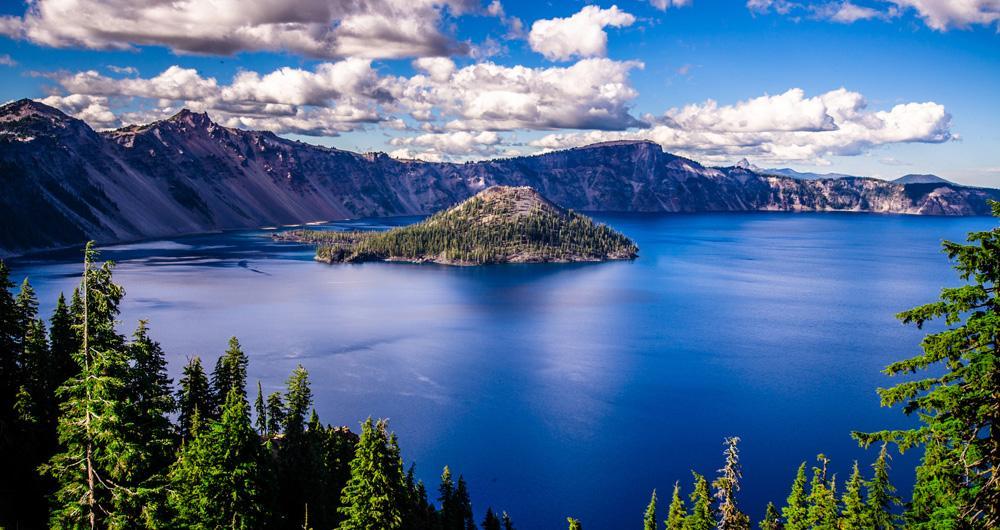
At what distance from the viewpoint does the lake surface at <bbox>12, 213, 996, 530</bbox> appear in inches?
2990

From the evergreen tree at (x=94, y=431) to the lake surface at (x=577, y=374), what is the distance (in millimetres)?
49900

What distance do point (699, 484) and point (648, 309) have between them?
13215cm

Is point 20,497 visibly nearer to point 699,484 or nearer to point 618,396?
point 699,484

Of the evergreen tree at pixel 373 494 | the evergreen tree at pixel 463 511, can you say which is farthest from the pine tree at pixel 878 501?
the evergreen tree at pixel 463 511

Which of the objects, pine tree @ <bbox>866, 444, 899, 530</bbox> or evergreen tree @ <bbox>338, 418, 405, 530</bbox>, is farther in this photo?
pine tree @ <bbox>866, 444, 899, 530</bbox>

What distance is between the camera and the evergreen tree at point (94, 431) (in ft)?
70.7

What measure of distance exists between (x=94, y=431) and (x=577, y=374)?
9807 cm

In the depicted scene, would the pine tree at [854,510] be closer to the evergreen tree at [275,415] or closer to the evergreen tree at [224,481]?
the evergreen tree at [224,481]

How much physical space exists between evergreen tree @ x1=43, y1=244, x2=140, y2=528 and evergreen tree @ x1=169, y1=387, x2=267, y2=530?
23.8ft

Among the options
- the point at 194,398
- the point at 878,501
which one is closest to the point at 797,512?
the point at 878,501

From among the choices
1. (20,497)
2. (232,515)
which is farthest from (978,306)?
(20,497)

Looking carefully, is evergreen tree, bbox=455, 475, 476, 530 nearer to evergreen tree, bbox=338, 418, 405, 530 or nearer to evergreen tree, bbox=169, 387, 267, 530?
evergreen tree, bbox=338, 418, 405, 530

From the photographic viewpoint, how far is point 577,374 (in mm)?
115250

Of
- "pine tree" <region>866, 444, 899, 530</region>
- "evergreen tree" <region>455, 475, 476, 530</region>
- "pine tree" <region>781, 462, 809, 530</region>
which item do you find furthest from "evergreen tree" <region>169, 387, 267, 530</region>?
"pine tree" <region>866, 444, 899, 530</region>
